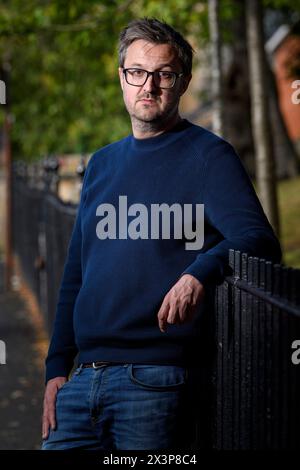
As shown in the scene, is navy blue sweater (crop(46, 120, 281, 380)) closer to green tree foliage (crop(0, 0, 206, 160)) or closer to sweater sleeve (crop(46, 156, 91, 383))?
sweater sleeve (crop(46, 156, 91, 383))

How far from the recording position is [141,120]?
3.60 meters

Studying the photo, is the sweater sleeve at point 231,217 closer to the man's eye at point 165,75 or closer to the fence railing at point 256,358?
the fence railing at point 256,358

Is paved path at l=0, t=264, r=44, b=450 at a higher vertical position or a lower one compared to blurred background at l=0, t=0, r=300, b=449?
lower

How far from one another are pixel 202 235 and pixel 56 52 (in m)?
23.4

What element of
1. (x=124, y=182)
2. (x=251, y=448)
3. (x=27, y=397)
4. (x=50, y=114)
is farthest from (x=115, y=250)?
(x=50, y=114)

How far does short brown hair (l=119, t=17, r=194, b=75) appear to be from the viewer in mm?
3576

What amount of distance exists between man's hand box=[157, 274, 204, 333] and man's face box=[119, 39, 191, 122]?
21.6 inches

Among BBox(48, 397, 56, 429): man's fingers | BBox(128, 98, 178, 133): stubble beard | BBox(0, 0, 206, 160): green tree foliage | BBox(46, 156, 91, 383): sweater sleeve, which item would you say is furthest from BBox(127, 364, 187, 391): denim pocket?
BBox(0, 0, 206, 160): green tree foliage

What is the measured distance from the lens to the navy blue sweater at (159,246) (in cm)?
340

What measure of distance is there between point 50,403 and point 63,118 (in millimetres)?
23134

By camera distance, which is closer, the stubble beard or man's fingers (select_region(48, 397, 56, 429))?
the stubble beard

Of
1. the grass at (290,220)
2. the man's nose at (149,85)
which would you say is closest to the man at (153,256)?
the man's nose at (149,85)

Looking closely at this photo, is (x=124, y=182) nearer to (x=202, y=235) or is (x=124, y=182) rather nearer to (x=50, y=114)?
(x=202, y=235)
